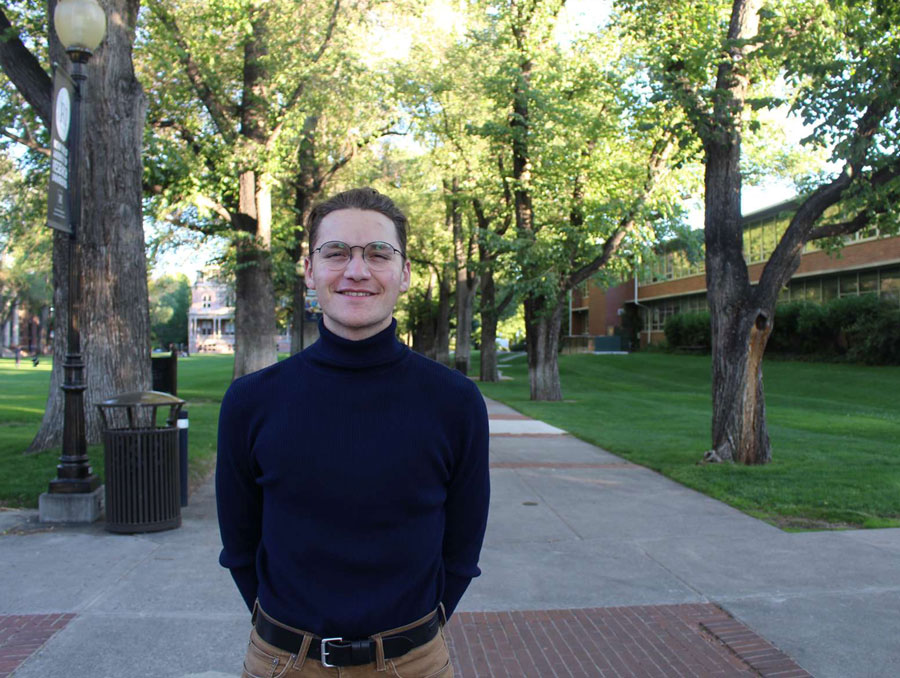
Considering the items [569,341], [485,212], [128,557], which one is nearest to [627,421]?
[128,557]

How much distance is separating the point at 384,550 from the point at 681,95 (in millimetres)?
8677

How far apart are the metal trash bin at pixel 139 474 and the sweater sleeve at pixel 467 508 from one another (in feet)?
16.3

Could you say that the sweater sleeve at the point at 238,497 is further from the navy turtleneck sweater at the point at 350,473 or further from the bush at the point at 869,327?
the bush at the point at 869,327

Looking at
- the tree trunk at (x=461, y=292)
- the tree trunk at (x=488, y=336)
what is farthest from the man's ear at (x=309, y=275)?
the tree trunk at (x=488, y=336)

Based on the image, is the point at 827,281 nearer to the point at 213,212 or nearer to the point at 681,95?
the point at 213,212

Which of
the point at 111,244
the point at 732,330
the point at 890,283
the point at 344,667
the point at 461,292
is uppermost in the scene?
the point at 890,283

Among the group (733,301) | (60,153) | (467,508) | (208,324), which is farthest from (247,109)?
(208,324)

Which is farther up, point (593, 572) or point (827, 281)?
point (827, 281)

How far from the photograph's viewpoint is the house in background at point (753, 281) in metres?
32.9

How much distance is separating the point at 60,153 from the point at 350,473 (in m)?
6.45

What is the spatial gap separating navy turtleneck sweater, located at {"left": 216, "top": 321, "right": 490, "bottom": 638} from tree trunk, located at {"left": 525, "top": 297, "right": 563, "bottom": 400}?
19.1 m

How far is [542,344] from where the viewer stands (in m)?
22.1

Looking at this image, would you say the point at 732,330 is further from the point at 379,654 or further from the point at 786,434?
the point at 379,654

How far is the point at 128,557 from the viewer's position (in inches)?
239
